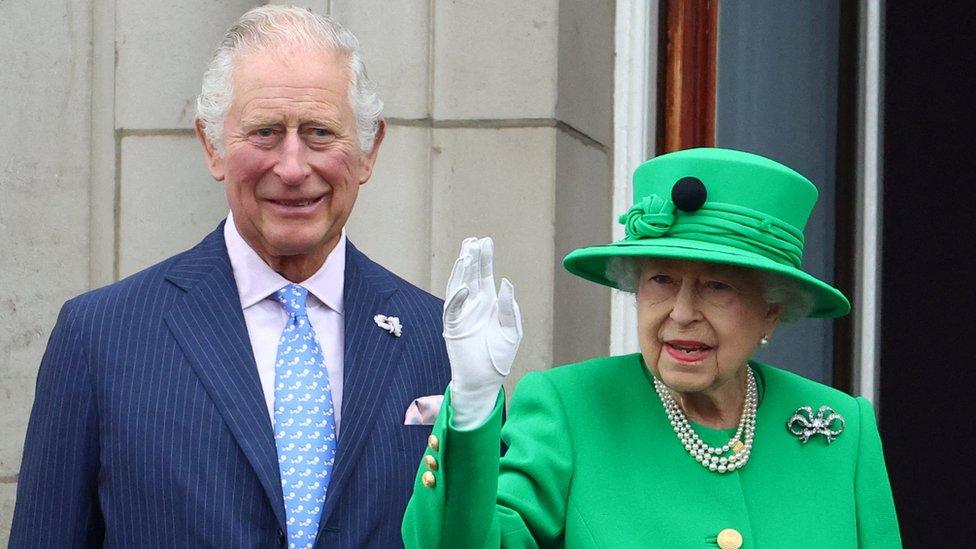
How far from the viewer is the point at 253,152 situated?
2721mm

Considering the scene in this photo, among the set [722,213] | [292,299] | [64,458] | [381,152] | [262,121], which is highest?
[381,152]

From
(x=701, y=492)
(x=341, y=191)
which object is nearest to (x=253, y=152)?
(x=341, y=191)

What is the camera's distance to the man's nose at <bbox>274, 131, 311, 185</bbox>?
2689 millimetres

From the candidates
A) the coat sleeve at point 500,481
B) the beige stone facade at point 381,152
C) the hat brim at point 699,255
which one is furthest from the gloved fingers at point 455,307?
the beige stone facade at point 381,152

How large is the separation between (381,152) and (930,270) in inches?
63.1

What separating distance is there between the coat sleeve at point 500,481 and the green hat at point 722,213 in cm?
30

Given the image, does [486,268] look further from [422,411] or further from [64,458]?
[64,458]

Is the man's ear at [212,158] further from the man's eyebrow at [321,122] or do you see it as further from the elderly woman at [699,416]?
the elderly woman at [699,416]

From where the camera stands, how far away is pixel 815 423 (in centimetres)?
280

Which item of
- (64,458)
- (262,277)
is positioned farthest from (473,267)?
(64,458)

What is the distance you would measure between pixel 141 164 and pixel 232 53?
5.59 ft

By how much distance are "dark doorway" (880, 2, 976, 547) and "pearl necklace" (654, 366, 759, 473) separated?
2044 millimetres

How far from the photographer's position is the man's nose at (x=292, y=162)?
2.69 meters

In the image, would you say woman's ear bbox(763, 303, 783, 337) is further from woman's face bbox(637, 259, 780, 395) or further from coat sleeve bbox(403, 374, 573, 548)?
coat sleeve bbox(403, 374, 573, 548)
